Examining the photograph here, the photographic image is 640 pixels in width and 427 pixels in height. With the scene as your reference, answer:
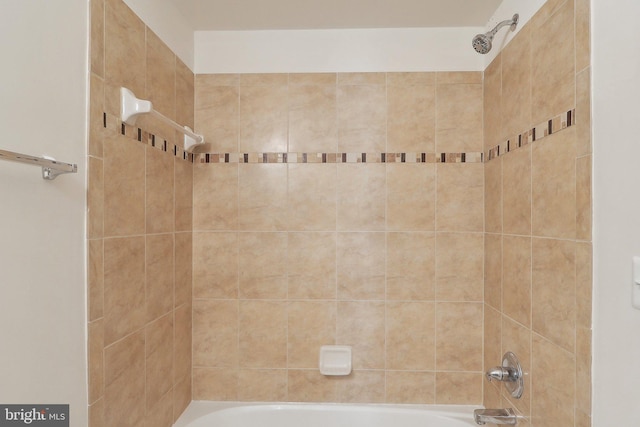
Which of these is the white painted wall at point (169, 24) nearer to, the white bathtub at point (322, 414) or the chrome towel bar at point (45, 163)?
the chrome towel bar at point (45, 163)

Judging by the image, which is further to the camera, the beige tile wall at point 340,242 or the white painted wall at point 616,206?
the beige tile wall at point 340,242

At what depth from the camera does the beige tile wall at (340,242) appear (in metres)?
2.25

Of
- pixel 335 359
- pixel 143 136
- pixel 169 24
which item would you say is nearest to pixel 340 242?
pixel 335 359

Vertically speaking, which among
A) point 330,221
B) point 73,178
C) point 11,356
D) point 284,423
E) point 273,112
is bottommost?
point 284,423

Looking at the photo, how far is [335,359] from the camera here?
7.36ft

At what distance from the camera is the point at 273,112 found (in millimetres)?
2303

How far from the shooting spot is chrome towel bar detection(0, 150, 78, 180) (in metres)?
0.90

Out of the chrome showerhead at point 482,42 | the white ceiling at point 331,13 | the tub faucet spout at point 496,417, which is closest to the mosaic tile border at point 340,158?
the chrome showerhead at point 482,42

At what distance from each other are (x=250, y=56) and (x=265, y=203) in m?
0.79

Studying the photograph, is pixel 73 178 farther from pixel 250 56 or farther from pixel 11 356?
pixel 250 56

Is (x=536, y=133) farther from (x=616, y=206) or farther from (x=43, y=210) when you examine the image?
(x=43, y=210)

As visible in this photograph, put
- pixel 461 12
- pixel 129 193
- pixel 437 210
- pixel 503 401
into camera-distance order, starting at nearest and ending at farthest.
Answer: pixel 129 193, pixel 503 401, pixel 461 12, pixel 437 210

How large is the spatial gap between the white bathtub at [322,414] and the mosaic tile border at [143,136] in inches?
51.1

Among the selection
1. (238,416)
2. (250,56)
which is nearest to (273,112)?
(250,56)
